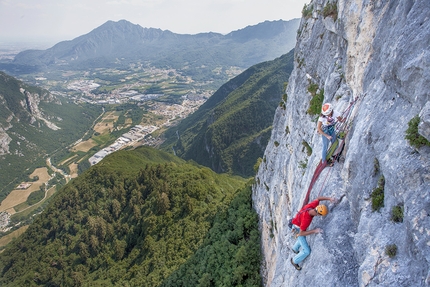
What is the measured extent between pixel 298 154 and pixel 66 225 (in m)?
74.1

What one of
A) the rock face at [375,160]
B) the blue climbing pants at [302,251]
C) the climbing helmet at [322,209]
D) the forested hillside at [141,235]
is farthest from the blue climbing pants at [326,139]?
the forested hillside at [141,235]

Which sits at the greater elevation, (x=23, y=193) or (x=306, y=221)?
(x=306, y=221)

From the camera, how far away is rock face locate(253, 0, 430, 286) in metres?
6.92

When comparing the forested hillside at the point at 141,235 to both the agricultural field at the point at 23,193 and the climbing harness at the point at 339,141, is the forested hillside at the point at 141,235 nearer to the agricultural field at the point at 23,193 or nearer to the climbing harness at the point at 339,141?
the climbing harness at the point at 339,141

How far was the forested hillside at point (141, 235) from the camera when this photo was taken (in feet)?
106

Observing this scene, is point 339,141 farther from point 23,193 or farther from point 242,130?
point 23,193

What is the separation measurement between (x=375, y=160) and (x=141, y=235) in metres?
54.2

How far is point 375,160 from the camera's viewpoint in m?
8.74

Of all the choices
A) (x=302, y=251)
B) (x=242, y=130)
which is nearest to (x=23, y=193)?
(x=242, y=130)

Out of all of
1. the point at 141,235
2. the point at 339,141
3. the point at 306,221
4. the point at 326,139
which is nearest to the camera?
the point at 306,221

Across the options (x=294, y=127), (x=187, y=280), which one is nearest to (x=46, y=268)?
(x=187, y=280)

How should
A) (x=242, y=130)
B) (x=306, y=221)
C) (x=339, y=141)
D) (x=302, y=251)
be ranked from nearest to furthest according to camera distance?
(x=306, y=221) < (x=302, y=251) < (x=339, y=141) < (x=242, y=130)

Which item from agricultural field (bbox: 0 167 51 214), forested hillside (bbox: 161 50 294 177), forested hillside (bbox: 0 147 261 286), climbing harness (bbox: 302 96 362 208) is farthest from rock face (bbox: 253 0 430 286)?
agricultural field (bbox: 0 167 51 214)

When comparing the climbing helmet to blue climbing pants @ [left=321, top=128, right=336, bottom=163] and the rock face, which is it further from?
blue climbing pants @ [left=321, top=128, right=336, bottom=163]
